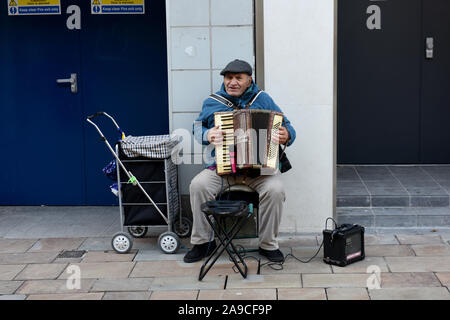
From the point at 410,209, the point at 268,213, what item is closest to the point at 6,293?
the point at 268,213

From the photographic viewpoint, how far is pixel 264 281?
4406 mm

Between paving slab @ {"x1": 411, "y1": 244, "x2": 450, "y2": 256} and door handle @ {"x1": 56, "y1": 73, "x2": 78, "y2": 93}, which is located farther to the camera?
door handle @ {"x1": 56, "y1": 73, "x2": 78, "y2": 93}

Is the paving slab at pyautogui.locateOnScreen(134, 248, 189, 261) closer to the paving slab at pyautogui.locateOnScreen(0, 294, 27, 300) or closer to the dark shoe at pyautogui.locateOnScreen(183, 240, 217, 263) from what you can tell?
the dark shoe at pyautogui.locateOnScreen(183, 240, 217, 263)

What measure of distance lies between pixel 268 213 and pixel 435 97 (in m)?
3.05

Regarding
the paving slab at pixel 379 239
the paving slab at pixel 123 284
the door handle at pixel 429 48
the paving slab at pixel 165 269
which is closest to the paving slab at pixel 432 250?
the paving slab at pixel 379 239

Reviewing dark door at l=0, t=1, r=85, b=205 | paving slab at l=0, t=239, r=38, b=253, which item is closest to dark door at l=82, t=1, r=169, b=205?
dark door at l=0, t=1, r=85, b=205

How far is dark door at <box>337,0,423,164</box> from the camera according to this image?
6.68 m

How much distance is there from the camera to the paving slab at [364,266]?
455 cm

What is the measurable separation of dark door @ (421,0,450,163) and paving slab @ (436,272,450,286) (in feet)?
8.78

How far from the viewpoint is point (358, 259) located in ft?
15.5

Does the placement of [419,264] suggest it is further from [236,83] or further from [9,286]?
[9,286]

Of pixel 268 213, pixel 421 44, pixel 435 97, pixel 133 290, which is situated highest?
pixel 421 44

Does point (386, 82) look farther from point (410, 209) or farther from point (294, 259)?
point (294, 259)

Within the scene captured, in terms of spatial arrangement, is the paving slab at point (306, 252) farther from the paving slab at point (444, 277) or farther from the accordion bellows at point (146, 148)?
the accordion bellows at point (146, 148)
